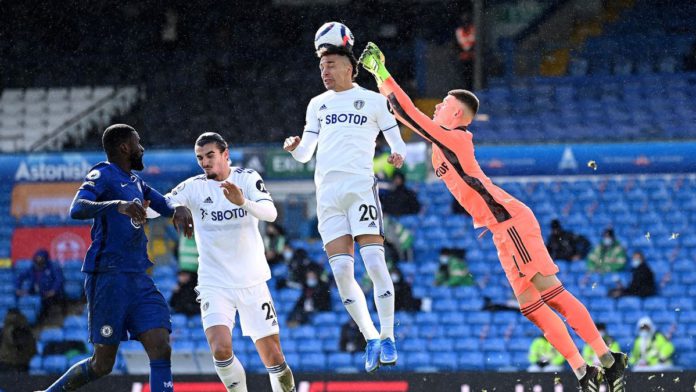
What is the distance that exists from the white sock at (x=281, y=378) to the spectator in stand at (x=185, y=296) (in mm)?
8326

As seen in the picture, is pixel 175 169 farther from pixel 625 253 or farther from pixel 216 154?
pixel 216 154

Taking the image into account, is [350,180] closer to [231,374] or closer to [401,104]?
[401,104]

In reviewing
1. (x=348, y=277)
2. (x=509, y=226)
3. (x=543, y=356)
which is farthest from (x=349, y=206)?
(x=543, y=356)

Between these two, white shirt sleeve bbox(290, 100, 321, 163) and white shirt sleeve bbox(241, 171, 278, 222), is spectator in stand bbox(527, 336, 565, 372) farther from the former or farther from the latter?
white shirt sleeve bbox(241, 171, 278, 222)

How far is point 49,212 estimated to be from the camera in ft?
65.6

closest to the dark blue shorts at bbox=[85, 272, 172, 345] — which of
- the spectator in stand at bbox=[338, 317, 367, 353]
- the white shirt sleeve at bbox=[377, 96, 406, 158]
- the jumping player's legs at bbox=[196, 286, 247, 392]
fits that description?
the jumping player's legs at bbox=[196, 286, 247, 392]

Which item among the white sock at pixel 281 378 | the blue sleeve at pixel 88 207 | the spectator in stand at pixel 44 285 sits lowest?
the white sock at pixel 281 378

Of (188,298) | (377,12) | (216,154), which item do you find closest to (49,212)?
(188,298)

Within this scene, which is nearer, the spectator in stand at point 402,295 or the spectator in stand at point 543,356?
the spectator in stand at point 543,356

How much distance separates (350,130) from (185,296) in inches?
367

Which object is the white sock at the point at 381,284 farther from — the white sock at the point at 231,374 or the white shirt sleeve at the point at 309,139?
the white sock at the point at 231,374

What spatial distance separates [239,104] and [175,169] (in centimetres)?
357

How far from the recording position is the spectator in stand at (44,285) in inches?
742

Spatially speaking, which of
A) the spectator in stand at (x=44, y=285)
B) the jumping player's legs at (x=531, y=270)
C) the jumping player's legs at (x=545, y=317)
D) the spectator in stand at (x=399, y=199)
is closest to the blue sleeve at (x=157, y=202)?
the jumping player's legs at (x=531, y=270)
